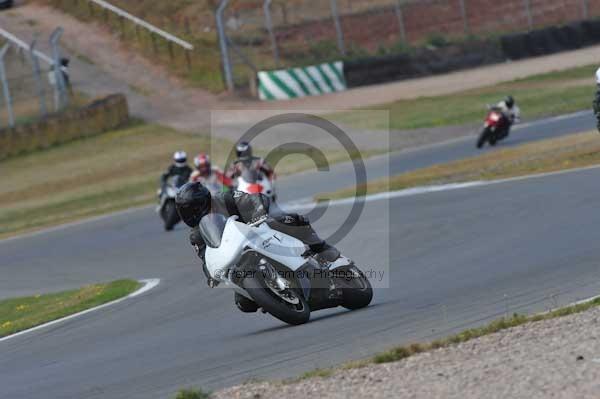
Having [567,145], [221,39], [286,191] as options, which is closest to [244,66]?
[221,39]

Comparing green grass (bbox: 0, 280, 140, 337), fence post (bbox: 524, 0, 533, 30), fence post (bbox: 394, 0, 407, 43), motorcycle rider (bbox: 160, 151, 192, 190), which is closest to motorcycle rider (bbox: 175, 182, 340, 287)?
green grass (bbox: 0, 280, 140, 337)

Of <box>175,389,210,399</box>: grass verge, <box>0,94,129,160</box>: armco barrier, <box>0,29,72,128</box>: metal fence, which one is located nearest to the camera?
<box>175,389,210,399</box>: grass verge

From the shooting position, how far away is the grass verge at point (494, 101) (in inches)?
1230

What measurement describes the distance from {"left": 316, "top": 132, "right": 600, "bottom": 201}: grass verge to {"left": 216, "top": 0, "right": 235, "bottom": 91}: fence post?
16019 millimetres

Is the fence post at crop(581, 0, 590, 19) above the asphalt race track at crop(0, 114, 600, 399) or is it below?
above

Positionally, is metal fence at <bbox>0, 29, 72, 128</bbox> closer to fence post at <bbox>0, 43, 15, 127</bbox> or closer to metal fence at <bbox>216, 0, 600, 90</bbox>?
fence post at <bbox>0, 43, 15, 127</bbox>

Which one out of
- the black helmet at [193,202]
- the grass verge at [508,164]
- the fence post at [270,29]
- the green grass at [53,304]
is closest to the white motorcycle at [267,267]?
the black helmet at [193,202]

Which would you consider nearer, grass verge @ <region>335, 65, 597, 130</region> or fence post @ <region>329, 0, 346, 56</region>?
grass verge @ <region>335, 65, 597, 130</region>

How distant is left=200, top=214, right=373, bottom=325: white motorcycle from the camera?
9008mm

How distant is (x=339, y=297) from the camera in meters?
9.77

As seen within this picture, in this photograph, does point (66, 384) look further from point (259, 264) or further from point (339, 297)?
point (339, 297)

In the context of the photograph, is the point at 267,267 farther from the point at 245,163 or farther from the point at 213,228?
the point at 245,163

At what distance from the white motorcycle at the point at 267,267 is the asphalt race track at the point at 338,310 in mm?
224

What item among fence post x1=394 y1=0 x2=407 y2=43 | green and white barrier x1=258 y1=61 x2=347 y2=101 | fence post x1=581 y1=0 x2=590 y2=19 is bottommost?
green and white barrier x1=258 y1=61 x2=347 y2=101
